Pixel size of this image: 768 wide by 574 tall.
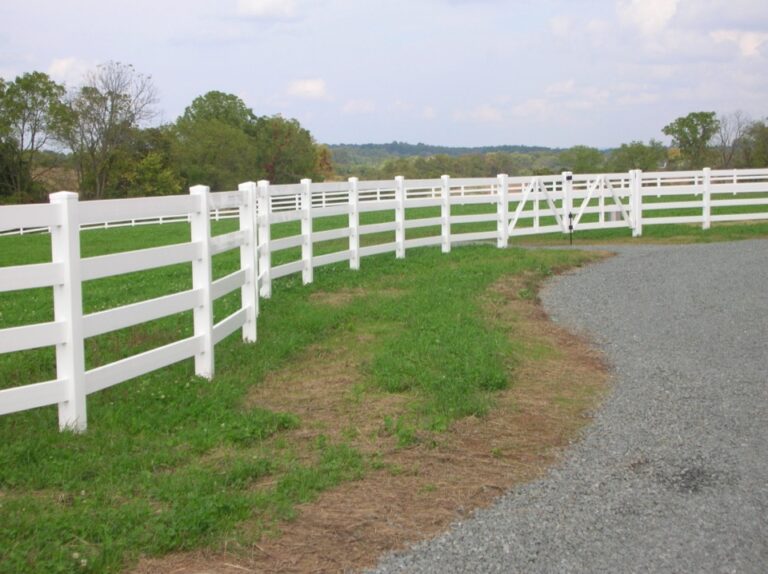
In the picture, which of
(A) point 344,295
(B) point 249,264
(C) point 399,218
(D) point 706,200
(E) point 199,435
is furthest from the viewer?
(D) point 706,200

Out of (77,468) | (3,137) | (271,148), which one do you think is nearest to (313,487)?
(77,468)

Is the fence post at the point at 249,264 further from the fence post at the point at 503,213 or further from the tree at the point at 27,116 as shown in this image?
the tree at the point at 27,116

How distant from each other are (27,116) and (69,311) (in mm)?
64070

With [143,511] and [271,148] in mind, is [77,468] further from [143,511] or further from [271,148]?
[271,148]

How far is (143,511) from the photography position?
15.5 feet

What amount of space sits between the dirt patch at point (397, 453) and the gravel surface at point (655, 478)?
0.61ft

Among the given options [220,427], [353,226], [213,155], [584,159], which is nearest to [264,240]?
[353,226]

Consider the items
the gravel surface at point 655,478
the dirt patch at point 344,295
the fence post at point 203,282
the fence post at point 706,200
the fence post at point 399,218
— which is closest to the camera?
the gravel surface at point 655,478

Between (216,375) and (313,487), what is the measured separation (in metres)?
2.81

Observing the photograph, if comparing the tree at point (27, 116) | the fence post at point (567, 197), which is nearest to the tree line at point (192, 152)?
the tree at point (27, 116)

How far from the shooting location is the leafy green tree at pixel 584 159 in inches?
3674

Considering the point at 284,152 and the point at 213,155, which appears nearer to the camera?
the point at 213,155

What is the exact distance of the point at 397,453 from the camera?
19.6 feet

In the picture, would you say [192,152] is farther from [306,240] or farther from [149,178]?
[306,240]
